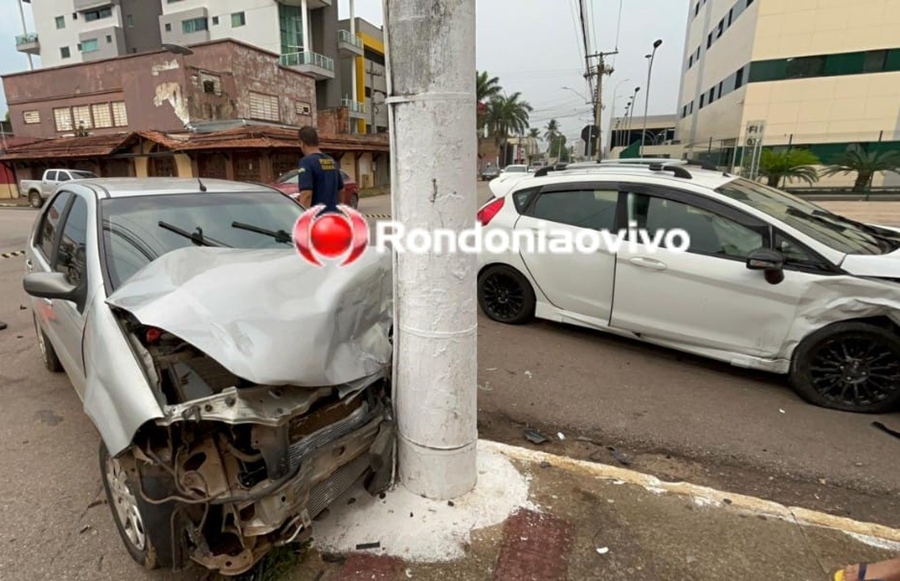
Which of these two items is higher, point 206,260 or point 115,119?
point 115,119

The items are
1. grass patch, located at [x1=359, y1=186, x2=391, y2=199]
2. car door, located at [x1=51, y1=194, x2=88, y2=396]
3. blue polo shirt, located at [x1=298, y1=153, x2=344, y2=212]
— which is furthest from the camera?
grass patch, located at [x1=359, y1=186, x2=391, y2=199]

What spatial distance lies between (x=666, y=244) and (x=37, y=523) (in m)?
4.42

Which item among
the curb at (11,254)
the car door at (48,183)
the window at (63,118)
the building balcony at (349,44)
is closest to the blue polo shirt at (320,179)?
the curb at (11,254)

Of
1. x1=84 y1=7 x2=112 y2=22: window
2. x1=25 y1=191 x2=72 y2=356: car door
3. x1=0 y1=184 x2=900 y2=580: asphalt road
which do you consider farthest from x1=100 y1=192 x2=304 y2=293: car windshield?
x1=84 y1=7 x2=112 y2=22: window

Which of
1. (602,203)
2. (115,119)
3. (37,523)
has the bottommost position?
(37,523)

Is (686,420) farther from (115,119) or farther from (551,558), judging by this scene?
(115,119)

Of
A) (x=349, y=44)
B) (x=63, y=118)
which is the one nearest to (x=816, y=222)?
(x=63, y=118)

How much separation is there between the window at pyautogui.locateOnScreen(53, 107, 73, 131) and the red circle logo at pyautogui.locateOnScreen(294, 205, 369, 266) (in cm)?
3544

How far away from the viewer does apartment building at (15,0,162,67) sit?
40031 millimetres

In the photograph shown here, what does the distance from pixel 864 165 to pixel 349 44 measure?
35.8 metres

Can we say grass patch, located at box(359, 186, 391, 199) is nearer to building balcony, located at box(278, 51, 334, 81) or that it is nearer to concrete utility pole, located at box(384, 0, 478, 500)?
building balcony, located at box(278, 51, 334, 81)

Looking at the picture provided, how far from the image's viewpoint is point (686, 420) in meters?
3.33

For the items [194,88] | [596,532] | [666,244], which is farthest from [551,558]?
[194,88]

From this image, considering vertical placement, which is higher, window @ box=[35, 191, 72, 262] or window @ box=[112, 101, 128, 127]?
window @ box=[112, 101, 128, 127]
